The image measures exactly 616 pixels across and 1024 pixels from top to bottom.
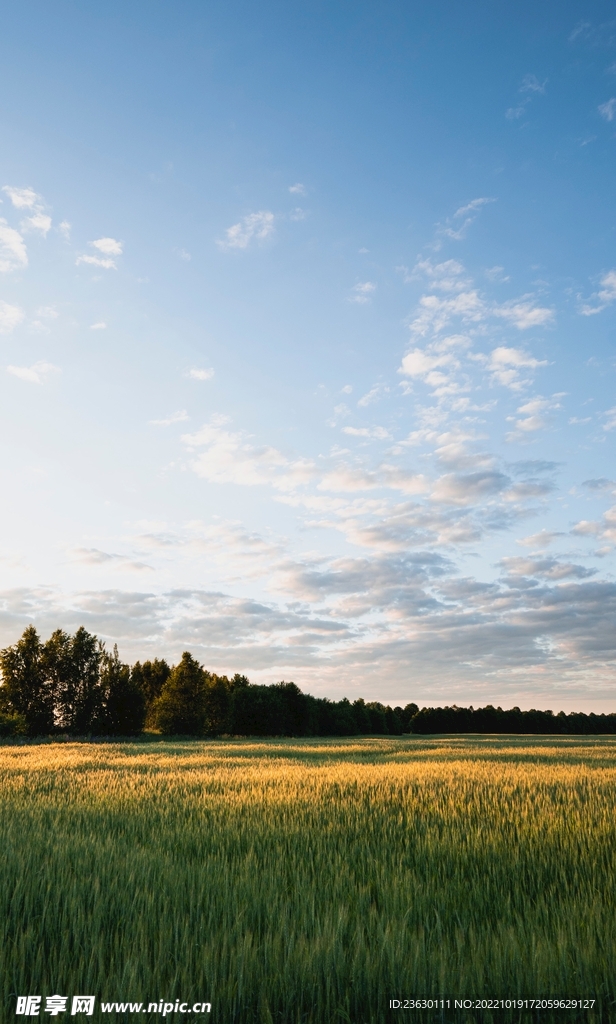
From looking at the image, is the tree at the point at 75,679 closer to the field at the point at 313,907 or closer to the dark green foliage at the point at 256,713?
the dark green foliage at the point at 256,713

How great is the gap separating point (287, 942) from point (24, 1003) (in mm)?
1300

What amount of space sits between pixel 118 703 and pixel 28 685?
9374 mm

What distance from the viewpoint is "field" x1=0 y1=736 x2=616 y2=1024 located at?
2816 mm

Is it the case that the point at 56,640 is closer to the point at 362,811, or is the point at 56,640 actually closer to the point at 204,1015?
the point at 362,811

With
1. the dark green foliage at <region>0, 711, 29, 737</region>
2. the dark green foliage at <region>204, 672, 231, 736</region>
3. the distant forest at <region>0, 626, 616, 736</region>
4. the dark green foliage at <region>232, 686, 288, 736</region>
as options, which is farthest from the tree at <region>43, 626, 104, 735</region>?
the dark green foliage at <region>232, 686, 288, 736</region>

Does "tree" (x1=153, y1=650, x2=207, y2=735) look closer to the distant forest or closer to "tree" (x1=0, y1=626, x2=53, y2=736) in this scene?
the distant forest

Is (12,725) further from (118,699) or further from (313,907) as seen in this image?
(313,907)

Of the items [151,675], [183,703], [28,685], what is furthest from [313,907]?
[151,675]

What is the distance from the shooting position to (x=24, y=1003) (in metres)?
2.73

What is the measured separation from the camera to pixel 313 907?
12.2 feet

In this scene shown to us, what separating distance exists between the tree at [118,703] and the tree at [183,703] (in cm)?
412

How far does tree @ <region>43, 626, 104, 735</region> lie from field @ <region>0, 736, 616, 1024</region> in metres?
60.0

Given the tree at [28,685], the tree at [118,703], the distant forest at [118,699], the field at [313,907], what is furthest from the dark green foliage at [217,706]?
the field at [313,907]

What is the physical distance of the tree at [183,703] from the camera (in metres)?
68.0
